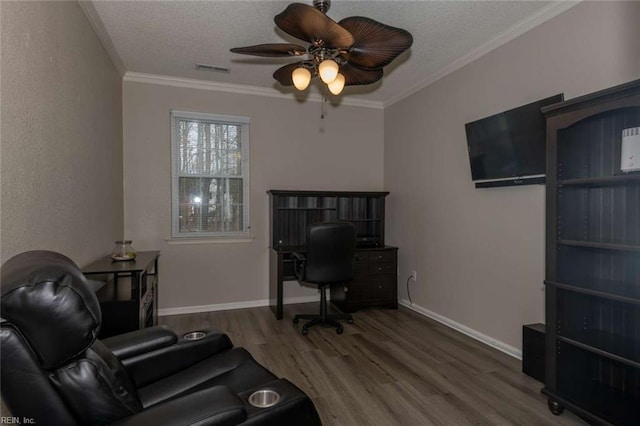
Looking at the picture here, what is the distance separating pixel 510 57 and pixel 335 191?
240 cm

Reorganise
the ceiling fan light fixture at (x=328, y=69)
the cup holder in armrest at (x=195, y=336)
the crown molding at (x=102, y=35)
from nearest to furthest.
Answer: the cup holder in armrest at (x=195, y=336)
the ceiling fan light fixture at (x=328, y=69)
the crown molding at (x=102, y=35)

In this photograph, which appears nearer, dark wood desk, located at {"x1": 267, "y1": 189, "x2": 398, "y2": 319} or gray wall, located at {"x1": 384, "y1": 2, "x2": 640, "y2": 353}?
gray wall, located at {"x1": 384, "y1": 2, "x2": 640, "y2": 353}

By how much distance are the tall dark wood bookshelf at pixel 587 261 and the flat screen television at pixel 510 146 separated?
1.44 ft

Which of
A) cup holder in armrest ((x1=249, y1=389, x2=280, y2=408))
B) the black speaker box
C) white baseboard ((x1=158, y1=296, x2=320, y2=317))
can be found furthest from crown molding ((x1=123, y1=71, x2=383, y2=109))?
cup holder in armrest ((x1=249, y1=389, x2=280, y2=408))

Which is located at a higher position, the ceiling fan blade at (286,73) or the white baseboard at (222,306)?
the ceiling fan blade at (286,73)

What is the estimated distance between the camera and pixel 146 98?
13.0 ft

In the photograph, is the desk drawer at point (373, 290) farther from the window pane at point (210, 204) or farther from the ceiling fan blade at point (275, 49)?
the ceiling fan blade at point (275, 49)

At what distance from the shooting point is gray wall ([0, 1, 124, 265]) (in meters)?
1.56

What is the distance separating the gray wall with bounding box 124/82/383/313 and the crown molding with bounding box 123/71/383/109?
5cm

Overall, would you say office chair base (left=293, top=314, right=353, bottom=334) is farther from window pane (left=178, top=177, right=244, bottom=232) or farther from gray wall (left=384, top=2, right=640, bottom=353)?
window pane (left=178, top=177, right=244, bottom=232)

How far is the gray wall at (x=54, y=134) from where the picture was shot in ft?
5.13

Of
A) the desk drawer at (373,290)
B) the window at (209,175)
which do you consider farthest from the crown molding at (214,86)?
the desk drawer at (373,290)

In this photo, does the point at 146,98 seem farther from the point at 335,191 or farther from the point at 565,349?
the point at 565,349

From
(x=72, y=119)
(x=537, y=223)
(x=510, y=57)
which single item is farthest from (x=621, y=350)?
(x=72, y=119)
